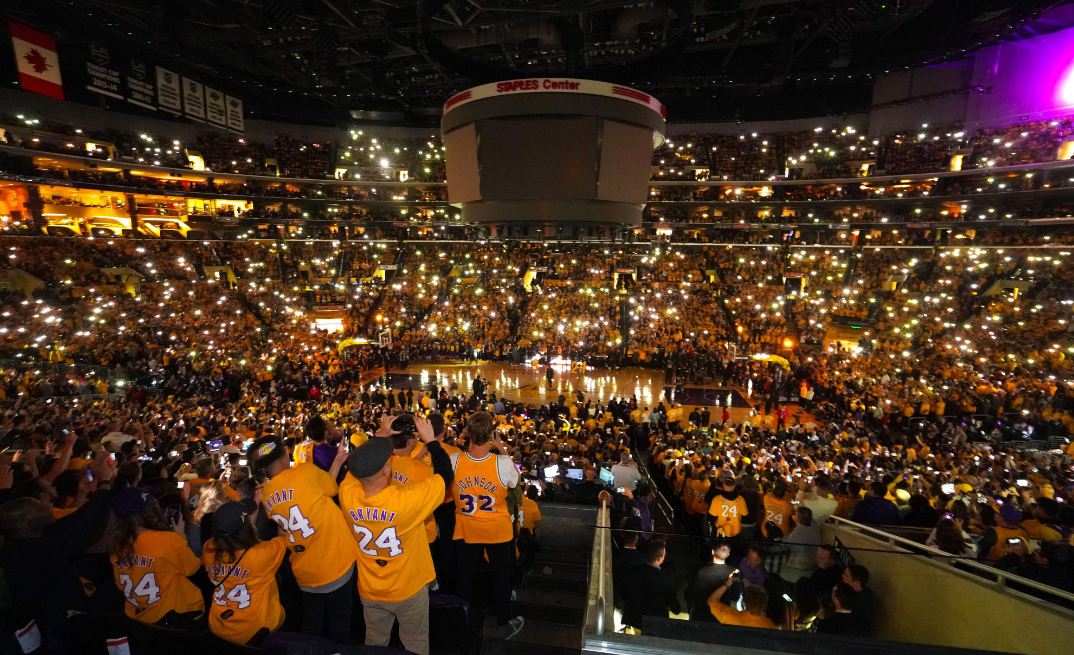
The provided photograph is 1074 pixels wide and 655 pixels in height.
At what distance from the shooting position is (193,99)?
18812 millimetres

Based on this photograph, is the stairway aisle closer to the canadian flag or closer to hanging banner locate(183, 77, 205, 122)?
the canadian flag

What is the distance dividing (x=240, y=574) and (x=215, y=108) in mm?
23964

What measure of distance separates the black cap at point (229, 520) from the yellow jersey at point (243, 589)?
0.11 meters

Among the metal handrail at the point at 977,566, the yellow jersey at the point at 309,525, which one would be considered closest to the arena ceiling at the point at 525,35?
the metal handrail at the point at 977,566

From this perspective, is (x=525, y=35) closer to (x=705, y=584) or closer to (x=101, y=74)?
(x=101, y=74)

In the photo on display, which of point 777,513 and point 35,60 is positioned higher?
point 35,60

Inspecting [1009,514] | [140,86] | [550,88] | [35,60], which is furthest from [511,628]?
[35,60]

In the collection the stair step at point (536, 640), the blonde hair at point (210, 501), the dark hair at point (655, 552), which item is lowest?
→ the stair step at point (536, 640)

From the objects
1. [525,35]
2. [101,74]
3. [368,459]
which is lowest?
[368,459]

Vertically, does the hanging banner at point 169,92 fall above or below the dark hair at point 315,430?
above

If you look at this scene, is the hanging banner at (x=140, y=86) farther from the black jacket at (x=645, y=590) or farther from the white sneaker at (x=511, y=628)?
the black jacket at (x=645, y=590)

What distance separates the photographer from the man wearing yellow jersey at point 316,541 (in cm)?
276

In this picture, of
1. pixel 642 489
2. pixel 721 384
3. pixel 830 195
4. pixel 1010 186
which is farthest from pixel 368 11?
pixel 1010 186

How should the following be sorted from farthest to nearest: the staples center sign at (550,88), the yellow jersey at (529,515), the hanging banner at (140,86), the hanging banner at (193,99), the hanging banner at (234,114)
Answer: the hanging banner at (234,114) → the hanging banner at (193,99) → the hanging banner at (140,86) → the staples center sign at (550,88) → the yellow jersey at (529,515)
